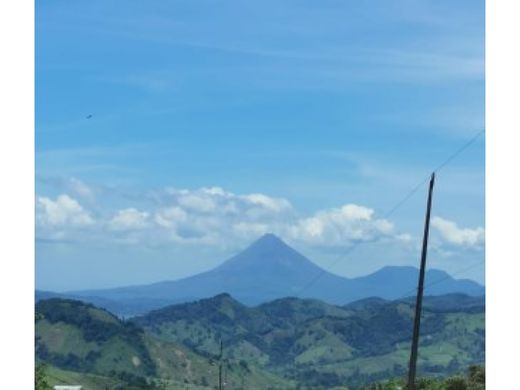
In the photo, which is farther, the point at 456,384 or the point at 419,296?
the point at 456,384

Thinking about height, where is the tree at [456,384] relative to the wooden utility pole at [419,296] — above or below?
below

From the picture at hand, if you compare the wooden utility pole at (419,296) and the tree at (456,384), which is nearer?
the wooden utility pole at (419,296)

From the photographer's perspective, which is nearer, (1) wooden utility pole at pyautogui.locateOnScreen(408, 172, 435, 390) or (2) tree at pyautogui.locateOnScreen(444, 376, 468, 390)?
(1) wooden utility pole at pyautogui.locateOnScreen(408, 172, 435, 390)

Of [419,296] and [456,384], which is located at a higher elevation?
[419,296]

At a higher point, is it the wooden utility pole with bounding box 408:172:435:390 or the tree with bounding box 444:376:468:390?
the wooden utility pole with bounding box 408:172:435:390
